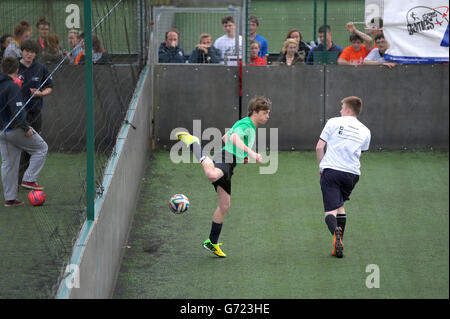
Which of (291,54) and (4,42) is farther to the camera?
(291,54)

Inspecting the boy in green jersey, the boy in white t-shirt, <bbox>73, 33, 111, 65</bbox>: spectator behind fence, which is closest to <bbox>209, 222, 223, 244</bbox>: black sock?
the boy in green jersey

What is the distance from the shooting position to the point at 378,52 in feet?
41.1

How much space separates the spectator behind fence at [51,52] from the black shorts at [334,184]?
596cm

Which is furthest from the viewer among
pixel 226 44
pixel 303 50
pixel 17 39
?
pixel 226 44

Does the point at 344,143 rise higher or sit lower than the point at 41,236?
higher

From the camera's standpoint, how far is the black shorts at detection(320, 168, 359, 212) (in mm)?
7738

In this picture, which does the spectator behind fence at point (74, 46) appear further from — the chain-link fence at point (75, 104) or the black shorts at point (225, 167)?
the black shorts at point (225, 167)

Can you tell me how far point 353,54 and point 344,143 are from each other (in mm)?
5228

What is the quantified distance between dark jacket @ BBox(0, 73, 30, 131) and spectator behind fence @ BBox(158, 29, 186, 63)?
3.82 m

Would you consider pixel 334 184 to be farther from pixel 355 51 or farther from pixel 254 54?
pixel 355 51

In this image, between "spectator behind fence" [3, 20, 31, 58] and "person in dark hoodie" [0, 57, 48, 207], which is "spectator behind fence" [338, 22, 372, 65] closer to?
"spectator behind fence" [3, 20, 31, 58]

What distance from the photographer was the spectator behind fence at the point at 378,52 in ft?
40.8

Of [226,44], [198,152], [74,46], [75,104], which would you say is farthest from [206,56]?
[198,152]
